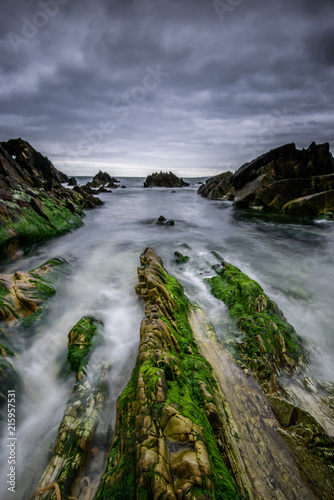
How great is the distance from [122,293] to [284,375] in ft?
14.0

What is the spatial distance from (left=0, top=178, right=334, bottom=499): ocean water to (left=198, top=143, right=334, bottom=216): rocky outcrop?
18.3ft

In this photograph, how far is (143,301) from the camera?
18.4 ft

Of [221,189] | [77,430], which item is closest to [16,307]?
[77,430]

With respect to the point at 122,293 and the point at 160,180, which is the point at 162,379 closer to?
the point at 122,293

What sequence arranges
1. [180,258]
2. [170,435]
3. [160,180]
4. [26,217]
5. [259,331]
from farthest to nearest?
[160,180], [26,217], [180,258], [259,331], [170,435]

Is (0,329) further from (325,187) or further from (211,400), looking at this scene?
(325,187)

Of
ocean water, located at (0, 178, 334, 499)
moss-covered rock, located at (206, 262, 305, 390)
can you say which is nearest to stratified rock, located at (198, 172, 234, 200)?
ocean water, located at (0, 178, 334, 499)

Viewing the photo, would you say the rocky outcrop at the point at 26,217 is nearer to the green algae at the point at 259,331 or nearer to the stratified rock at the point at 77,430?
the stratified rock at the point at 77,430

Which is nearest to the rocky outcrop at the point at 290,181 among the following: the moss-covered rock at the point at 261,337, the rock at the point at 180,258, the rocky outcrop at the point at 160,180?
the rock at the point at 180,258

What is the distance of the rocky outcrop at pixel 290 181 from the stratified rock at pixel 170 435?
21.9 metres

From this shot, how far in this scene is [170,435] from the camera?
2037 millimetres

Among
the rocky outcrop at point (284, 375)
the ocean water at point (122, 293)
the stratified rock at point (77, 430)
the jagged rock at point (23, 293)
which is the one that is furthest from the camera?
the jagged rock at point (23, 293)

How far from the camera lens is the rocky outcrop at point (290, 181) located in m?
20.3

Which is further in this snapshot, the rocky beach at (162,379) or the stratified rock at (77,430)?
the stratified rock at (77,430)
